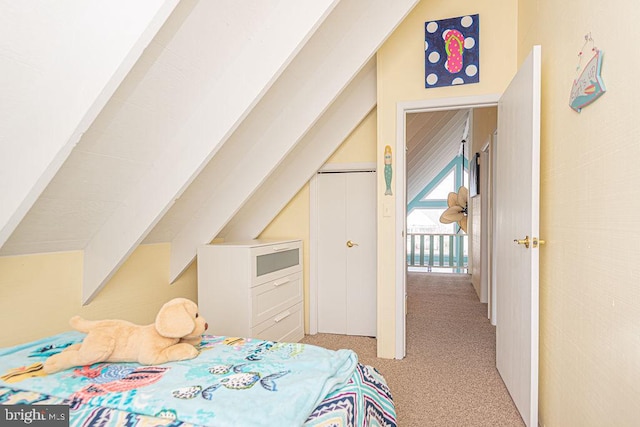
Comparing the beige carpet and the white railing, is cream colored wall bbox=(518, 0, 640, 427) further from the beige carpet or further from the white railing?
the white railing

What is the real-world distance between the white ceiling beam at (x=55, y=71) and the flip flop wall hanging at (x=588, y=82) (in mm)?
1456

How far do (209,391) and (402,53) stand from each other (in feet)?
8.65

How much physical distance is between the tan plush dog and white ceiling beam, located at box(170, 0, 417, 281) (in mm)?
1193

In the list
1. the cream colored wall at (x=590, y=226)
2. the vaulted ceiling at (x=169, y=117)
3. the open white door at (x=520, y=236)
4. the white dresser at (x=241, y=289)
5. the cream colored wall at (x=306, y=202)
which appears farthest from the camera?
the cream colored wall at (x=306, y=202)

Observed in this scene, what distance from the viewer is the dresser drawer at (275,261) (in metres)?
2.79

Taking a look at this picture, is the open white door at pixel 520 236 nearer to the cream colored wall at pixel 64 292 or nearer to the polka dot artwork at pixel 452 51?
the polka dot artwork at pixel 452 51

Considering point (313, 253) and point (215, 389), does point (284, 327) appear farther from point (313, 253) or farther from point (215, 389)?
point (215, 389)

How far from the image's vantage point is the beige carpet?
6.85ft

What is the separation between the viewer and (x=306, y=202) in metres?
3.64

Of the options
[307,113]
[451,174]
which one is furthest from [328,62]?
[451,174]

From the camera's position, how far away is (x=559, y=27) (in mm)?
1829

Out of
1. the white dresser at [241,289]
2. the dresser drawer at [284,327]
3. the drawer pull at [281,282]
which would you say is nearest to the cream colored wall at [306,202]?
the dresser drawer at [284,327]

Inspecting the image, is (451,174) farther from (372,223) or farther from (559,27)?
(559,27)

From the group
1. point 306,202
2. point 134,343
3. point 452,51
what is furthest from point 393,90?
point 134,343
